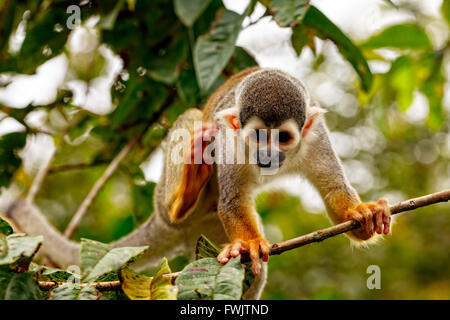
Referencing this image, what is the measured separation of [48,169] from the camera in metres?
3.29

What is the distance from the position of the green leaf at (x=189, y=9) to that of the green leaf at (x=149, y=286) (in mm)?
1076

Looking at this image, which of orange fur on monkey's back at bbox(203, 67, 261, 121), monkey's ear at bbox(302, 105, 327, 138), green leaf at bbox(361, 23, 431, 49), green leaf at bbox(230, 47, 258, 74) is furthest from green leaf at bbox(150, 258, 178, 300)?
green leaf at bbox(361, 23, 431, 49)

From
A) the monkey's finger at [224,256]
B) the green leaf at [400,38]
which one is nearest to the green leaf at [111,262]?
the monkey's finger at [224,256]

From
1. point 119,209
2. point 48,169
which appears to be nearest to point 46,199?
point 119,209

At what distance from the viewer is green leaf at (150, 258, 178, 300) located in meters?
1.27

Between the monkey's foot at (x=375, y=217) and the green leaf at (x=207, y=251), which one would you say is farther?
the monkey's foot at (x=375, y=217)

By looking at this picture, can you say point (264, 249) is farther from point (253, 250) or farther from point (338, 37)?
point (338, 37)

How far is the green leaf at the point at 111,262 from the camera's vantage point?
1.20 metres

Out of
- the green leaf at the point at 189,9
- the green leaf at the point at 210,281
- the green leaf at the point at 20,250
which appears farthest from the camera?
the green leaf at the point at 189,9

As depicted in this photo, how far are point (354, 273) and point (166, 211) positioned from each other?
→ 4291 mm

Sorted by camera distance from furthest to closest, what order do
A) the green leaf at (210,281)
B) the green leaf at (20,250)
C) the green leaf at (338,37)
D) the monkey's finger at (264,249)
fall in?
the green leaf at (338,37)
the monkey's finger at (264,249)
the green leaf at (210,281)
the green leaf at (20,250)

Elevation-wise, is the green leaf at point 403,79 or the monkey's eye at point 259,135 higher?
the green leaf at point 403,79

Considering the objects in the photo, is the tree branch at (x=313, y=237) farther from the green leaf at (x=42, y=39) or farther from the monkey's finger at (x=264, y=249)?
the green leaf at (x=42, y=39)

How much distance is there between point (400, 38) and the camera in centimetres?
361
